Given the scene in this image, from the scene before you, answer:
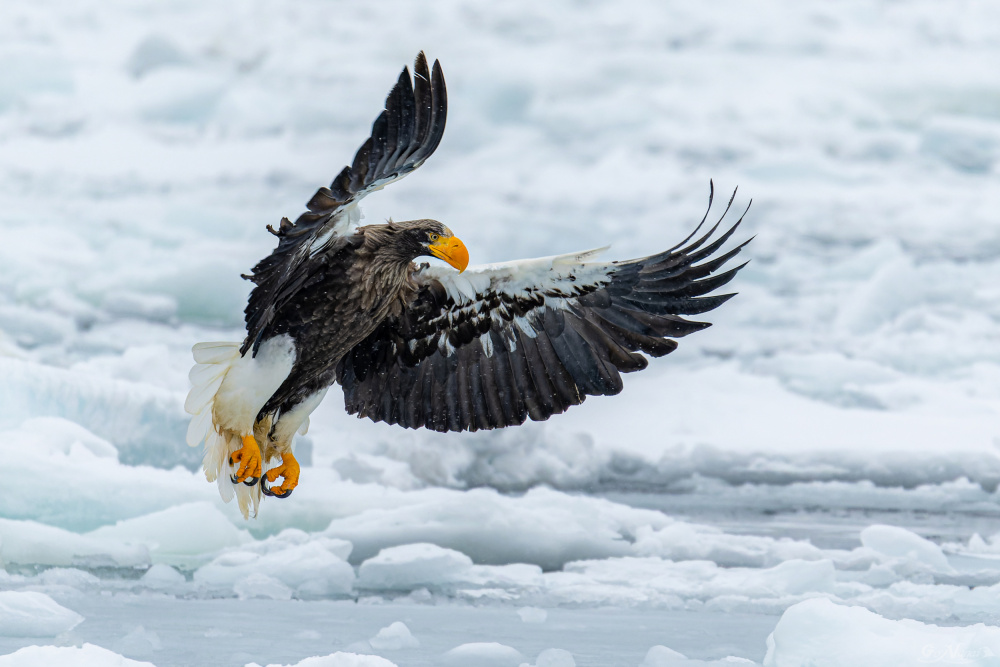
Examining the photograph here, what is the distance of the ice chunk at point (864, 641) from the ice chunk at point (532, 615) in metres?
2.89

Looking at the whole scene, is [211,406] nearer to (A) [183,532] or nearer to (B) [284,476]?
(B) [284,476]

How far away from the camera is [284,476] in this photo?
17.9ft

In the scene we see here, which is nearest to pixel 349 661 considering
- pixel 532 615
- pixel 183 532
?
pixel 532 615

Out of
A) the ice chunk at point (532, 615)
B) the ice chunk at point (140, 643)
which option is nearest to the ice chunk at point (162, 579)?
the ice chunk at point (140, 643)

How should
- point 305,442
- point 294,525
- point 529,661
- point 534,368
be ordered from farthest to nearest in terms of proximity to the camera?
point 305,442
point 294,525
point 529,661
point 534,368

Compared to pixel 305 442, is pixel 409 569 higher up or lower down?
lower down

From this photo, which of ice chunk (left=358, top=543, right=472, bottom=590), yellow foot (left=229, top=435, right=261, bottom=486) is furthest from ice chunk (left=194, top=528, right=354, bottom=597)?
yellow foot (left=229, top=435, right=261, bottom=486)

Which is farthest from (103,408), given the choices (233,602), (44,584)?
(233,602)

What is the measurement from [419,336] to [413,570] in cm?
475

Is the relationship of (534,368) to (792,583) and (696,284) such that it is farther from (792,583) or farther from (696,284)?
(792,583)

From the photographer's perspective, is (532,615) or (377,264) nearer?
(377,264)

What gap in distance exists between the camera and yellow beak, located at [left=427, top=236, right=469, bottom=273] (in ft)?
15.0

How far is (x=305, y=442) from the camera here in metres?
14.9

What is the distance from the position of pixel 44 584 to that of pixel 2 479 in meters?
2.31
